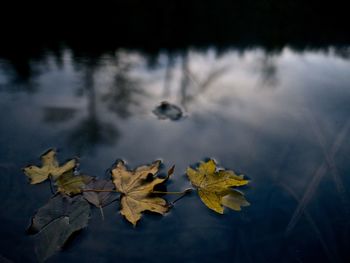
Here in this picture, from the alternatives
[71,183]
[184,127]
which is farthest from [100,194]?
[184,127]

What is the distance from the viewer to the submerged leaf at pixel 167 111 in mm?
1344

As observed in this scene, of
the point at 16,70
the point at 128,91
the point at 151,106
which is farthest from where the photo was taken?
the point at 16,70

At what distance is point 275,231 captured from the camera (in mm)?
869

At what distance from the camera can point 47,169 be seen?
3.25ft

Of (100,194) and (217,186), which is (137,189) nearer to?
(100,194)

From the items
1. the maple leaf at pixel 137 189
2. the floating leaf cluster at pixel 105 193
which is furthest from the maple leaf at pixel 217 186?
the maple leaf at pixel 137 189

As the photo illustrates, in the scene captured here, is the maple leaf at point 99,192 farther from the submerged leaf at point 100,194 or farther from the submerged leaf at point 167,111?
the submerged leaf at point 167,111

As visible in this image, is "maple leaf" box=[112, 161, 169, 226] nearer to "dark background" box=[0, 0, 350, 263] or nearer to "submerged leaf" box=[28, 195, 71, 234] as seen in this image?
"dark background" box=[0, 0, 350, 263]

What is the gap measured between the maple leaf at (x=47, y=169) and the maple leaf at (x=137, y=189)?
0.17 metres

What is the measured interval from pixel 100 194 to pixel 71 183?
0.36ft

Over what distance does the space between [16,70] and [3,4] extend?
1.56 metres

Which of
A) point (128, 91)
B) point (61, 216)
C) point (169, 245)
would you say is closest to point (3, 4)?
point (128, 91)

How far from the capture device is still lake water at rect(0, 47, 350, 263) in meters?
0.82

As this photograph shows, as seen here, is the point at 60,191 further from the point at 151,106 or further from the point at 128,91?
the point at 128,91
